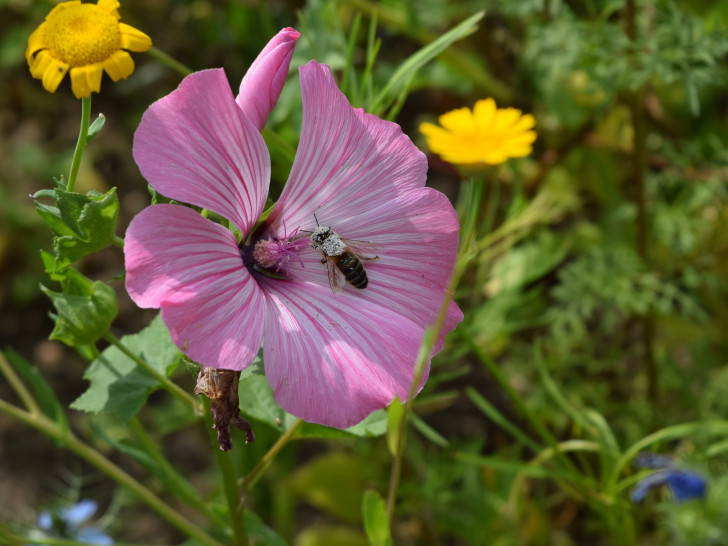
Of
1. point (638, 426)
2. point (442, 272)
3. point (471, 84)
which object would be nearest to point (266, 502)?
point (638, 426)

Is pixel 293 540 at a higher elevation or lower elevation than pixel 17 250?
lower

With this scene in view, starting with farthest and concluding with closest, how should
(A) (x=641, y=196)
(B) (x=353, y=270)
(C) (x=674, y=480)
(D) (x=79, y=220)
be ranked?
1. (A) (x=641, y=196)
2. (C) (x=674, y=480)
3. (B) (x=353, y=270)
4. (D) (x=79, y=220)

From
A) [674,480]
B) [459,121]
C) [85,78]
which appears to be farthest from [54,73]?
[674,480]

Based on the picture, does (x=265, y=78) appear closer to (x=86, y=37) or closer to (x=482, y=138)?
(x=86, y=37)

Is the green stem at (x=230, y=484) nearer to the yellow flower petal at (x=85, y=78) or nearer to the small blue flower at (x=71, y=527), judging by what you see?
the yellow flower petal at (x=85, y=78)

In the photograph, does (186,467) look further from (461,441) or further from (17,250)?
(17,250)

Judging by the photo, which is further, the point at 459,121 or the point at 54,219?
the point at 459,121

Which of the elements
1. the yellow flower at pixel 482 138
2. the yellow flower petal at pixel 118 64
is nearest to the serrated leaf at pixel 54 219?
the yellow flower petal at pixel 118 64
